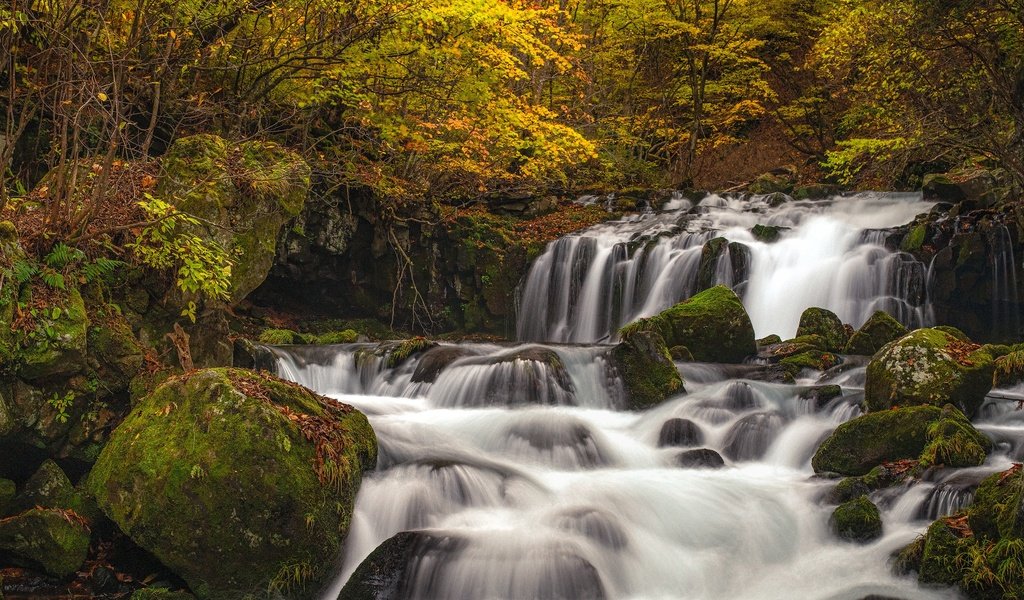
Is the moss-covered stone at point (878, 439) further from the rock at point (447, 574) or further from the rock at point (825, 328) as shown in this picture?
the rock at point (825, 328)

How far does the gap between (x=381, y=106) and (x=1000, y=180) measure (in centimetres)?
1151

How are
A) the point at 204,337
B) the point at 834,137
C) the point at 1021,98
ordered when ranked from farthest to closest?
the point at 834,137
the point at 1021,98
the point at 204,337

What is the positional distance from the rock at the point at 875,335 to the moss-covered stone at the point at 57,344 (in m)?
10.4

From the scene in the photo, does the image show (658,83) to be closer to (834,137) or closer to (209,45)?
(834,137)

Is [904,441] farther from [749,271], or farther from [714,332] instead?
[749,271]

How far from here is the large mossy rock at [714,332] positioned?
39.1 ft

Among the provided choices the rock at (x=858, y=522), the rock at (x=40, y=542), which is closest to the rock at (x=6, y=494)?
the rock at (x=40, y=542)

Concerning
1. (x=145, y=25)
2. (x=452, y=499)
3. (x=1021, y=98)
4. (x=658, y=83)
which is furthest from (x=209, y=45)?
(x=658, y=83)

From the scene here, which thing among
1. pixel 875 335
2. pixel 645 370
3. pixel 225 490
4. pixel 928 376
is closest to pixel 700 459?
pixel 645 370

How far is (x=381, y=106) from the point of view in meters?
12.5

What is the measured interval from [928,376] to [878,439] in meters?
1.46

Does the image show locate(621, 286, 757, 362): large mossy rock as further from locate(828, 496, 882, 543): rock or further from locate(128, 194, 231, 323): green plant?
locate(128, 194, 231, 323): green plant

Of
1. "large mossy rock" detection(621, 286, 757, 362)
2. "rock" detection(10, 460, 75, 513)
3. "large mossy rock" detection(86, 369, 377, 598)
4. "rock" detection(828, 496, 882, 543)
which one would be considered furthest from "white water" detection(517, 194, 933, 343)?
"rock" detection(10, 460, 75, 513)

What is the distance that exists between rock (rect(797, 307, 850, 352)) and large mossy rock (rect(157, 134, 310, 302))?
8315 mm
